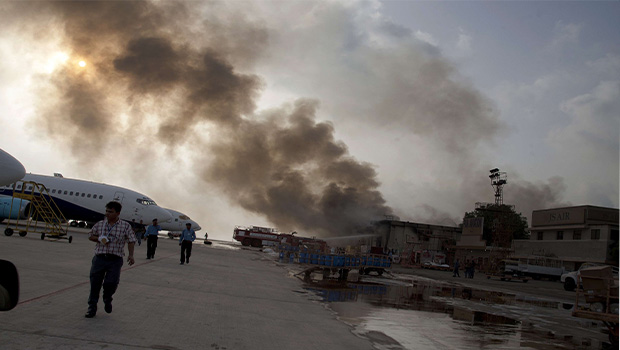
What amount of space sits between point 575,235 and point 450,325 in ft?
192

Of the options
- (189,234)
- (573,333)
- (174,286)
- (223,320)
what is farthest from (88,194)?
(573,333)

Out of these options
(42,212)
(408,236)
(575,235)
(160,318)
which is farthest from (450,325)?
(408,236)

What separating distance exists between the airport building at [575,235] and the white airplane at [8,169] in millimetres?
56779

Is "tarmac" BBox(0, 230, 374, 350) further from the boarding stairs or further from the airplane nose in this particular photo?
the airplane nose

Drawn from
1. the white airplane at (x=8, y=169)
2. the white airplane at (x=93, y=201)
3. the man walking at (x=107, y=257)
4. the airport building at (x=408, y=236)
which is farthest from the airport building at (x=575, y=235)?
the man walking at (x=107, y=257)

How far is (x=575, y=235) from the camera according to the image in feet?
200

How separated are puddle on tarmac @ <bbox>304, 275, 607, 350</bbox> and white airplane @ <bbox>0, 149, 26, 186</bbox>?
31.9ft

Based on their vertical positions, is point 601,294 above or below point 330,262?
above

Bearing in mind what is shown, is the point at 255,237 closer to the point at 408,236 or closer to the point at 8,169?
the point at 408,236

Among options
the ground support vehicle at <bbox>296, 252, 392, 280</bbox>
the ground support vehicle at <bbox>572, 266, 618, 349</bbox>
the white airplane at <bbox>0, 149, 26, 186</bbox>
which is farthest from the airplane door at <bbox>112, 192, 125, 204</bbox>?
the ground support vehicle at <bbox>572, 266, 618, 349</bbox>

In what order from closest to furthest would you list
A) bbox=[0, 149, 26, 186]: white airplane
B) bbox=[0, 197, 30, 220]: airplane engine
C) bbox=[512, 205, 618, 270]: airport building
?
1. bbox=[0, 149, 26, 186]: white airplane
2. bbox=[0, 197, 30, 220]: airplane engine
3. bbox=[512, 205, 618, 270]: airport building

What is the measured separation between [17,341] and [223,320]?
356 centimetres

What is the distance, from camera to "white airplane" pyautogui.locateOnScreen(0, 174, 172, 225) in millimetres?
34469

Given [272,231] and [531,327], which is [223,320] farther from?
[272,231]
